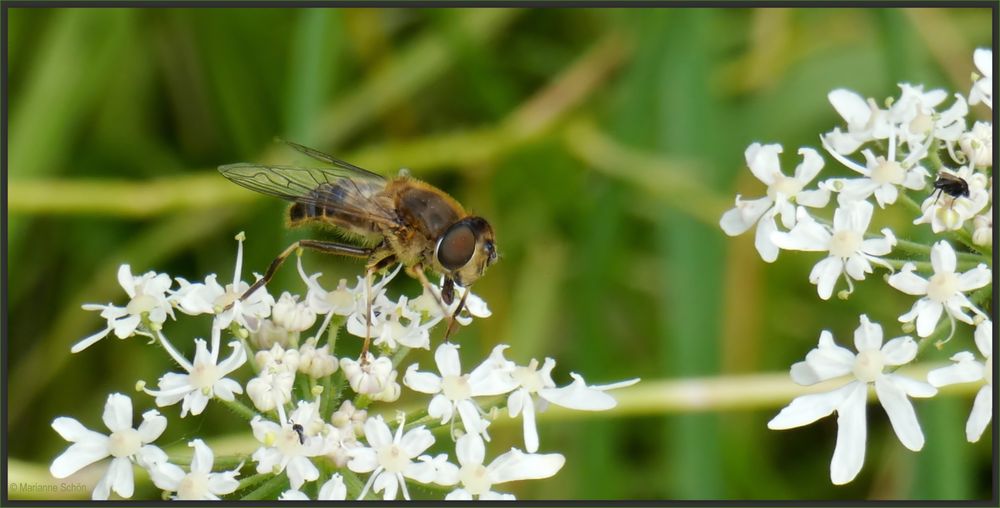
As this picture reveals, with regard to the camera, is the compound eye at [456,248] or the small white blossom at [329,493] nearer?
the small white blossom at [329,493]

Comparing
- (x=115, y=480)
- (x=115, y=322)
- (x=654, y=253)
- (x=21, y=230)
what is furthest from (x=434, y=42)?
(x=115, y=480)

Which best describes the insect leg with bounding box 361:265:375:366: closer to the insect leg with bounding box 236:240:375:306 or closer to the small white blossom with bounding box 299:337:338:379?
the small white blossom with bounding box 299:337:338:379

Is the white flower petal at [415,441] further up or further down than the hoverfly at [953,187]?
further down

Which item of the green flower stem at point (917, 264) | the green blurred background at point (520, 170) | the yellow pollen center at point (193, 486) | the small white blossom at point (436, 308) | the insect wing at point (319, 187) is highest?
the green blurred background at point (520, 170)

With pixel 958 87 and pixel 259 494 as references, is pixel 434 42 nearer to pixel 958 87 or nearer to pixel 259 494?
pixel 958 87

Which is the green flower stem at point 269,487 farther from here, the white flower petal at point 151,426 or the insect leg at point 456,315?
the insect leg at point 456,315

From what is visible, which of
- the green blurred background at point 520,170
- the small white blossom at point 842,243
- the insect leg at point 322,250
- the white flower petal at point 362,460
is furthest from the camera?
the green blurred background at point 520,170

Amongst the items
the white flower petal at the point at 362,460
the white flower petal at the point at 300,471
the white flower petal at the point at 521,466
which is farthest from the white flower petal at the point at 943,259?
the white flower petal at the point at 300,471
